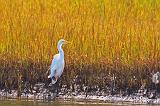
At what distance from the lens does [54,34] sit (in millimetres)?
12328

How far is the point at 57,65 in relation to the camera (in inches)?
464

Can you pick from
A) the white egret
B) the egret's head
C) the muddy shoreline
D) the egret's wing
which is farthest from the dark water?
the egret's head

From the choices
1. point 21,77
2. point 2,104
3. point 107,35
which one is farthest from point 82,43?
point 2,104

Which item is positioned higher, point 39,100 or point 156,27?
point 156,27

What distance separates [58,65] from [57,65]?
0.07 metres

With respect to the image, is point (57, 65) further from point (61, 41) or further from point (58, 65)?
point (61, 41)

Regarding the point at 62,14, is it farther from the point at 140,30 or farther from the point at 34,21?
the point at 140,30

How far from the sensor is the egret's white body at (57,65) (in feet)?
37.8

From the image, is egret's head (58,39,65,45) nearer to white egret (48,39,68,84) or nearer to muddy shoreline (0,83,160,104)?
white egret (48,39,68,84)

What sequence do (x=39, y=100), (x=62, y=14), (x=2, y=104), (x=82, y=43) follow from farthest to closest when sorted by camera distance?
(x=62, y=14) → (x=82, y=43) → (x=39, y=100) → (x=2, y=104)

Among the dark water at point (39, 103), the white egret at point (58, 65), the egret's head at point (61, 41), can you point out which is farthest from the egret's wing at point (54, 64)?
the dark water at point (39, 103)

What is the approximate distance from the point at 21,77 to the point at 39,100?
0.59 m

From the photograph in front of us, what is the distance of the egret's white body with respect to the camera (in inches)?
454

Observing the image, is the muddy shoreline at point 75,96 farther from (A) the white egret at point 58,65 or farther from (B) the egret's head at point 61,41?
(B) the egret's head at point 61,41
